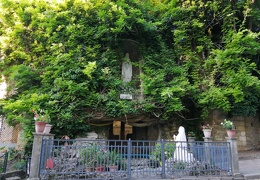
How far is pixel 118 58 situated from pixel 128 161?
270 inches

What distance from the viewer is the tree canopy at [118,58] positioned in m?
9.87

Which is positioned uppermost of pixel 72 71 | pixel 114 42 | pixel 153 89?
pixel 114 42

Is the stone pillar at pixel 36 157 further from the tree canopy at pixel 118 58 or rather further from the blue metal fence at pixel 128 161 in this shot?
the tree canopy at pixel 118 58

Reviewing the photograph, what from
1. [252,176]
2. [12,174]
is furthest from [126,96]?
[252,176]

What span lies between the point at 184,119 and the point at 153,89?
3338 mm

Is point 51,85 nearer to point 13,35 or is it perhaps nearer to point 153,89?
point 13,35

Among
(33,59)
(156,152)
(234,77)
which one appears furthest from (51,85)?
(234,77)

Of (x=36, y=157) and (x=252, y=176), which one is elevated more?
(x=36, y=157)

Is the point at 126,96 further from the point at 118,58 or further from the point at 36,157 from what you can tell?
the point at 36,157

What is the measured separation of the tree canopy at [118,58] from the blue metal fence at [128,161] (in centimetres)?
314

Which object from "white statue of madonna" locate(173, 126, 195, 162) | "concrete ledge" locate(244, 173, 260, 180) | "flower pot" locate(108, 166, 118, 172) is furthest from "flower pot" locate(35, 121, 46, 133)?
"concrete ledge" locate(244, 173, 260, 180)

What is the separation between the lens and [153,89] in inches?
409

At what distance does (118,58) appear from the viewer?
1191 cm

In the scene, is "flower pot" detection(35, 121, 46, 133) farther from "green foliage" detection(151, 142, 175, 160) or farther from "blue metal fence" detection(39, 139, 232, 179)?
"green foliage" detection(151, 142, 175, 160)
